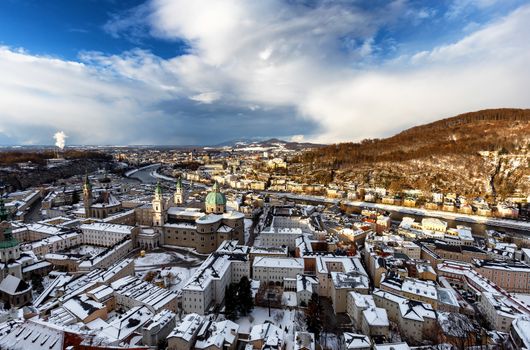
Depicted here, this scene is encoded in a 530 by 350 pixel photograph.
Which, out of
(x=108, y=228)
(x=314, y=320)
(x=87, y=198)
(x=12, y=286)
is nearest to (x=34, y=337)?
(x=12, y=286)

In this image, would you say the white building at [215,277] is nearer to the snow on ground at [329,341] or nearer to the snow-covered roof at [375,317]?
the snow on ground at [329,341]

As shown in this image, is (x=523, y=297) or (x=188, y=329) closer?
(x=188, y=329)

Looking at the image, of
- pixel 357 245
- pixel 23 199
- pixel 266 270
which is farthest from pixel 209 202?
pixel 23 199

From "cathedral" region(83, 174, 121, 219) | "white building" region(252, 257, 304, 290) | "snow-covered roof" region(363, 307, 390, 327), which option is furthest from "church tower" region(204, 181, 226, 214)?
"snow-covered roof" region(363, 307, 390, 327)

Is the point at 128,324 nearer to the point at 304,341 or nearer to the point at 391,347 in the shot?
the point at 304,341

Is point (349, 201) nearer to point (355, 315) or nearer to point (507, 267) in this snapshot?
point (507, 267)

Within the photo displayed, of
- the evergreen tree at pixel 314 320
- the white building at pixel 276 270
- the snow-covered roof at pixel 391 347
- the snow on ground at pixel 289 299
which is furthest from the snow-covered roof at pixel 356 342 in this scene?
the white building at pixel 276 270

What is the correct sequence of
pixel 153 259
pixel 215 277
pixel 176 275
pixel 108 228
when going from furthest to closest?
pixel 108 228, pixel 153 259, pixel 176 275, pixel 215 277
